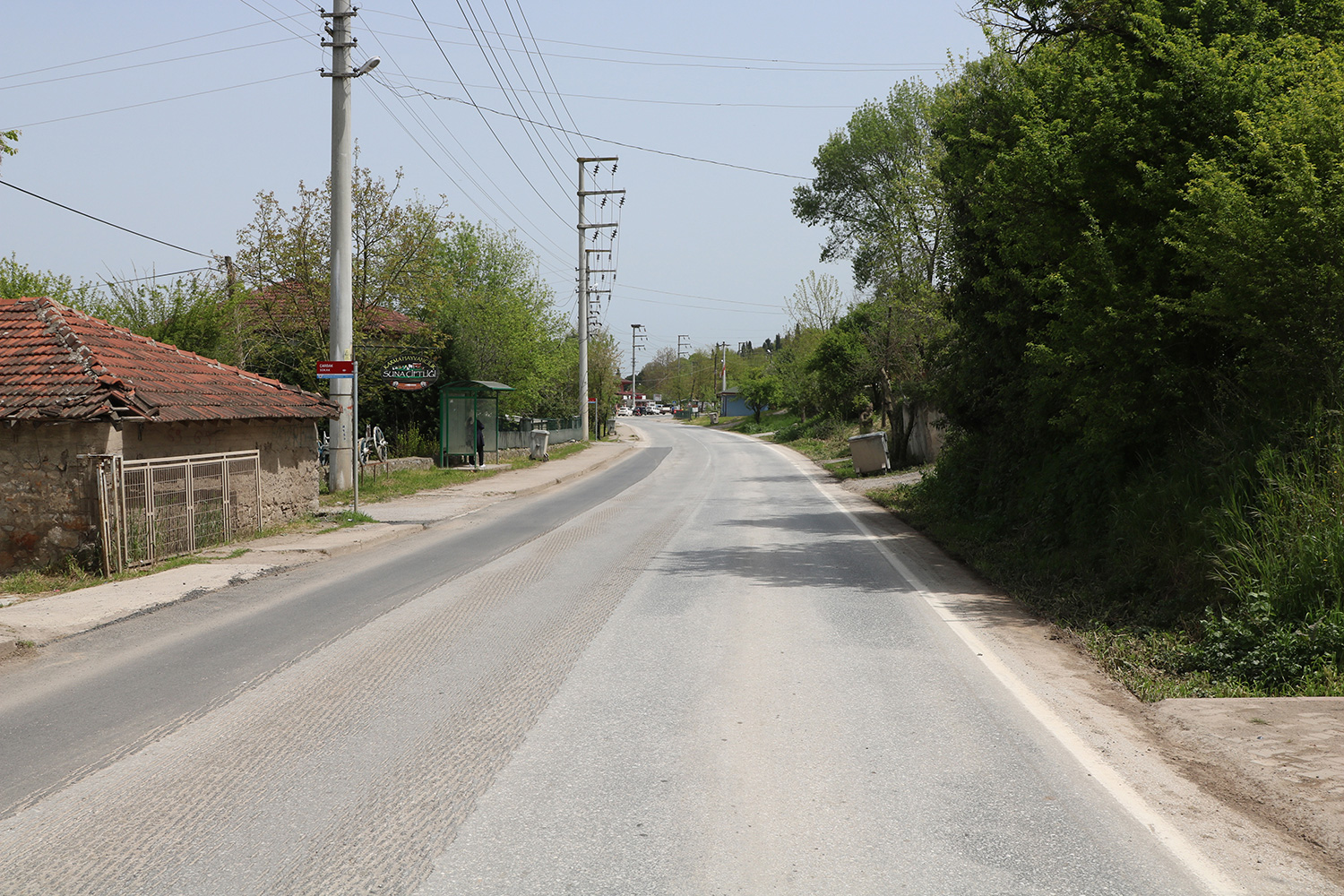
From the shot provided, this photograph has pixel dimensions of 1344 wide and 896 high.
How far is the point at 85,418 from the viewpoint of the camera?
11.6 meters

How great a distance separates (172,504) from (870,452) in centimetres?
2001

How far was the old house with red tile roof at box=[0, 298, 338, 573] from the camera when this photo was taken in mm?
11844

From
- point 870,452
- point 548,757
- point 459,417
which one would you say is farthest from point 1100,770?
point 459,417

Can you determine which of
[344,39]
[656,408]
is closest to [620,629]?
[344,39]

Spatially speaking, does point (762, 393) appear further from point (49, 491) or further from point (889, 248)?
point (49, 491)

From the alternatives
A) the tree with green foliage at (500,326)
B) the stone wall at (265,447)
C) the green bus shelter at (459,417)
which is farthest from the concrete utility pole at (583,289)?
the stone wall at (265,447)

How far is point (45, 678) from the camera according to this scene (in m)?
7.00

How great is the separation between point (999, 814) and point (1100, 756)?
114cm

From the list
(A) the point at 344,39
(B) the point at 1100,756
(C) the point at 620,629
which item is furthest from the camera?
(A) the point at 344,39

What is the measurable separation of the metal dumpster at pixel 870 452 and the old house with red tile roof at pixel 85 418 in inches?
679

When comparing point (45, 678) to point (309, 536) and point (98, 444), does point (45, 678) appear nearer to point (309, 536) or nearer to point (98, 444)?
point (98, 444)

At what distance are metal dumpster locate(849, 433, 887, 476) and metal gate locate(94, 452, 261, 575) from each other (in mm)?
18045

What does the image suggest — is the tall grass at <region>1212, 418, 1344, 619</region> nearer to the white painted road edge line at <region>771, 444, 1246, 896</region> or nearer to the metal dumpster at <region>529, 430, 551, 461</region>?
Result: the white painted road edge line at <region>771, 444, 1246, 896</region>

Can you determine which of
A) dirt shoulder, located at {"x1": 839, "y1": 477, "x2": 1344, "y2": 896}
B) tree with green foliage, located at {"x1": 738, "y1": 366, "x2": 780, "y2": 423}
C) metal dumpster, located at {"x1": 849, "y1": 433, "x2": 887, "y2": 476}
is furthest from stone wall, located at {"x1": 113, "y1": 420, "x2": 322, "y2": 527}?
tree with green foliage, located at {"x1": 738, "y1": 366, "x2": 780, "y2": 423}
